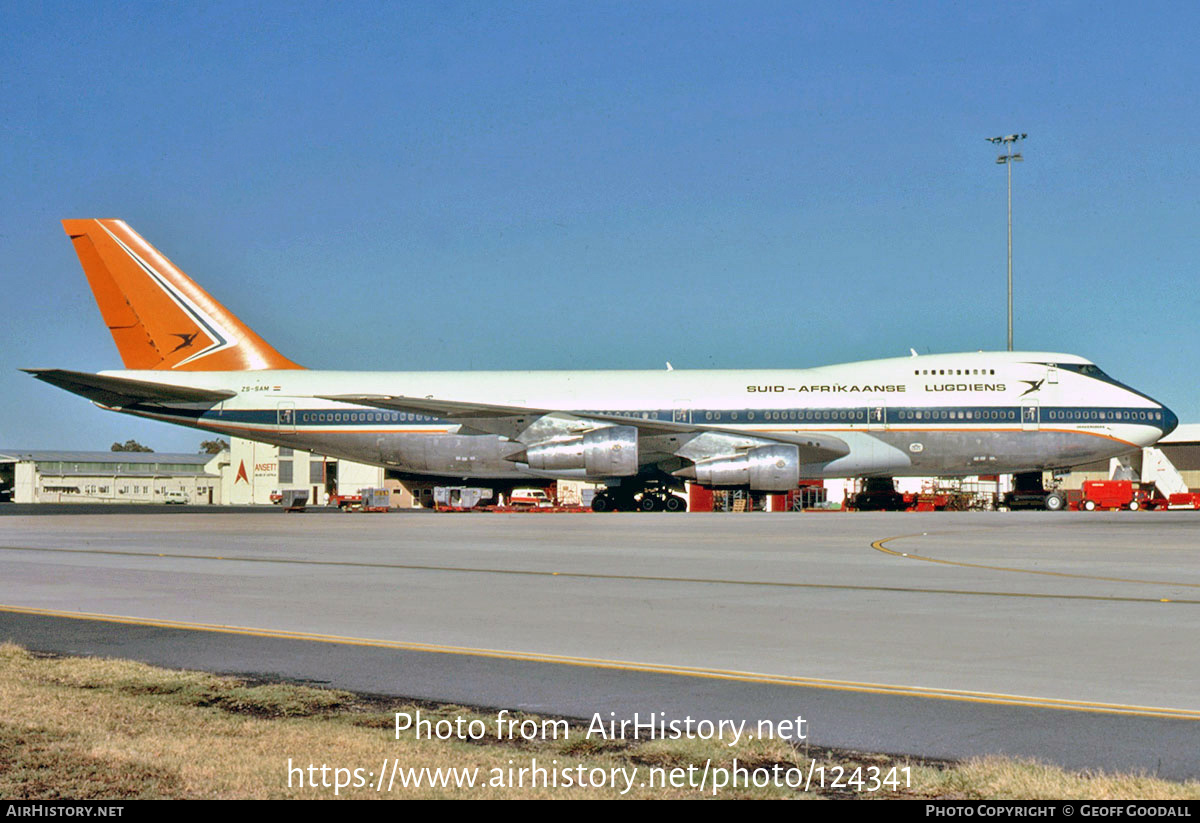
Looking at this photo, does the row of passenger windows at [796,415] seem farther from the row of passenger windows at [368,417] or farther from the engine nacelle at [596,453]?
the row of passenger windows at [368,417]

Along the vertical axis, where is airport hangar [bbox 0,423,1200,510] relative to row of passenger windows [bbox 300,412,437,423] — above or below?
below

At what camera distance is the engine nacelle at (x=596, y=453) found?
1565 inches

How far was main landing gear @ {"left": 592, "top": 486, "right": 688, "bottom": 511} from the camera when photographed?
1736 inches

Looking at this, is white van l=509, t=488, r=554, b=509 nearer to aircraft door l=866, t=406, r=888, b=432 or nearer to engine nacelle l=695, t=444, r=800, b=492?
engine nacelle l=695, t=444, r=800, b=492

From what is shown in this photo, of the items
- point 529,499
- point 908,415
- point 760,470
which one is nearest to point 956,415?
point 908,415

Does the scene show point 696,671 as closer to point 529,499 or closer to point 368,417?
point 368,417

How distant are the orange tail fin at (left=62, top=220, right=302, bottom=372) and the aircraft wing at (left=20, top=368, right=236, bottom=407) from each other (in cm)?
240

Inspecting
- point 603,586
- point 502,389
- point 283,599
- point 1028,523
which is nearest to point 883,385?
point 1028,523

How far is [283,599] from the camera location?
14609 millimetres

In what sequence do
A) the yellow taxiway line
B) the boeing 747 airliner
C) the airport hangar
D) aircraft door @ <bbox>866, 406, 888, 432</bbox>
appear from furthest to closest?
the airport hangar, aircraft door @ <bbox>866, 406, 888, 432</bbox>, the boeing 747 airliner, the yellow taxiway line

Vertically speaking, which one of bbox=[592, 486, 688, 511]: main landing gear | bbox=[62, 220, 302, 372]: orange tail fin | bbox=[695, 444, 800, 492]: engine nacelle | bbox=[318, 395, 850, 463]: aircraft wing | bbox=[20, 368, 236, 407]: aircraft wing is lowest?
bbox=[592, 486, 688, 511]: main landing gear

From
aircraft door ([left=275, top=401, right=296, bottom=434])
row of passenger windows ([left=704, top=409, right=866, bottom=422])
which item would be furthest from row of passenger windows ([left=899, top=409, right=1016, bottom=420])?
aircraft door ([left=275, top=401, right=296, bottom=434])

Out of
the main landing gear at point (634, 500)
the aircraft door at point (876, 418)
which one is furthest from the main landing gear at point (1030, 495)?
the main landing gear at point (634, 500)
